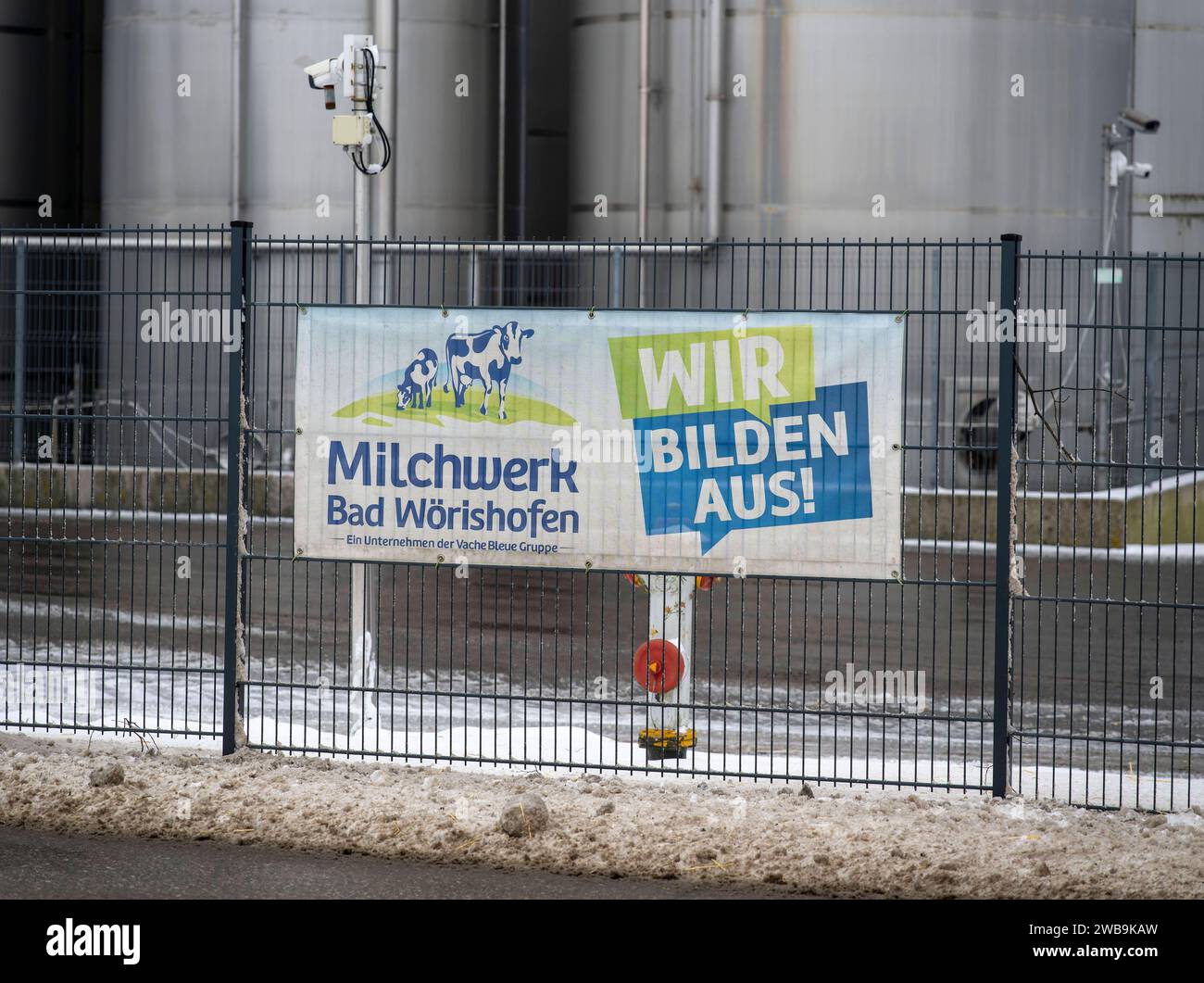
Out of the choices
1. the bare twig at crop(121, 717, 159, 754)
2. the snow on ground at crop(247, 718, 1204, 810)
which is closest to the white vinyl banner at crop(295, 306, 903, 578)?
the snow on ground at crop(247, 718, 1204, 810)

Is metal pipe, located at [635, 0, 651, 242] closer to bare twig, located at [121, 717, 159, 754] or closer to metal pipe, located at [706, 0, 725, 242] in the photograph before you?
metal pipe, located at [706, 0, 725, 242]

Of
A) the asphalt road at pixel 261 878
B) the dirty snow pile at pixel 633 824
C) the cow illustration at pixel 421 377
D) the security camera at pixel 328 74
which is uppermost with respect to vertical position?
the security camera at pixel 328 74

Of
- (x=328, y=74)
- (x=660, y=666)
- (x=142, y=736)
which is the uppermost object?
(x=328, y=74)

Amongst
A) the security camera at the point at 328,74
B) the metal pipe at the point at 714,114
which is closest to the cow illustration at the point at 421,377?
the security camera at the point at 328,74

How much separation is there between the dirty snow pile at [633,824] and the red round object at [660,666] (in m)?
0.60

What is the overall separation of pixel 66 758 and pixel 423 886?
281 cm

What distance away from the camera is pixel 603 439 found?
8805 millimetres

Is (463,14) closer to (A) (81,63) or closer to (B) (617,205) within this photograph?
(B) (617,205)

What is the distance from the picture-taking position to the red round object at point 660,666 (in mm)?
9234

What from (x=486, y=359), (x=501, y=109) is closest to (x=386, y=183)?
(x=501, y=109)

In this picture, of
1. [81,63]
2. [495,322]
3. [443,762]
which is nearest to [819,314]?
[495,322]

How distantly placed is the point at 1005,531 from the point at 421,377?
308cm

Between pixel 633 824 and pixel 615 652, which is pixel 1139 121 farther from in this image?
pixel 633 824

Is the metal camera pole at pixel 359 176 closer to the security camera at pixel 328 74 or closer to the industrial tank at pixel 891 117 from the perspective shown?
the security camera at pixel 328 74
